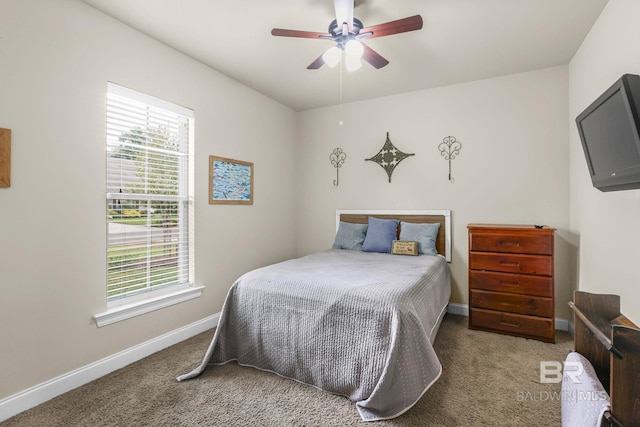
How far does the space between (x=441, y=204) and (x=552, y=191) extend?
1076mm

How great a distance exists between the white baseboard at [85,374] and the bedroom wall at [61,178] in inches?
1.7

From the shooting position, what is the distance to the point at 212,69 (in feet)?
10.3

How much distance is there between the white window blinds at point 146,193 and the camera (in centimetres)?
237

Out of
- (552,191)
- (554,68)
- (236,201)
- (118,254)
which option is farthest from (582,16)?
(118,254)

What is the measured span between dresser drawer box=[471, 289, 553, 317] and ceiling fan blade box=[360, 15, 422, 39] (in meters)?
2.44

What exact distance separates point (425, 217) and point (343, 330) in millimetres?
2209

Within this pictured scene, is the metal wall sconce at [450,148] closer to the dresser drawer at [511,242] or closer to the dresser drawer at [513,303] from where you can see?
the dresser drawer at [511,242]

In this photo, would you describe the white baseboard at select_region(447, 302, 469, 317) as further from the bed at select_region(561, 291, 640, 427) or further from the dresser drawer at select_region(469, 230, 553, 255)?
the bed at select_region(561, 291, 640, 427)

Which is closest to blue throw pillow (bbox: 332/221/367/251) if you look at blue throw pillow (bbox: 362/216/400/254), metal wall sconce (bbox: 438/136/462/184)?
blue throw pillow (bbox: 362/216/400/254)

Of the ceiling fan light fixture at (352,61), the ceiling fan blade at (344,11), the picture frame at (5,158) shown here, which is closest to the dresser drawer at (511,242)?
the ceiling fan light fixture at (352,61)

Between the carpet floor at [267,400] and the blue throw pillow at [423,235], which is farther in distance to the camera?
the blue throw pillow at [423,235]

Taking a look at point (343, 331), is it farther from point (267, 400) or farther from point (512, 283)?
point (512, 283)

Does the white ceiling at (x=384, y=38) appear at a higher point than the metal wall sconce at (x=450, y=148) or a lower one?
higher

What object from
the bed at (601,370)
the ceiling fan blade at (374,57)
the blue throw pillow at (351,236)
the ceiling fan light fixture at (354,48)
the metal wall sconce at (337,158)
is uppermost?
the ceiling fan blade at (374,57)
